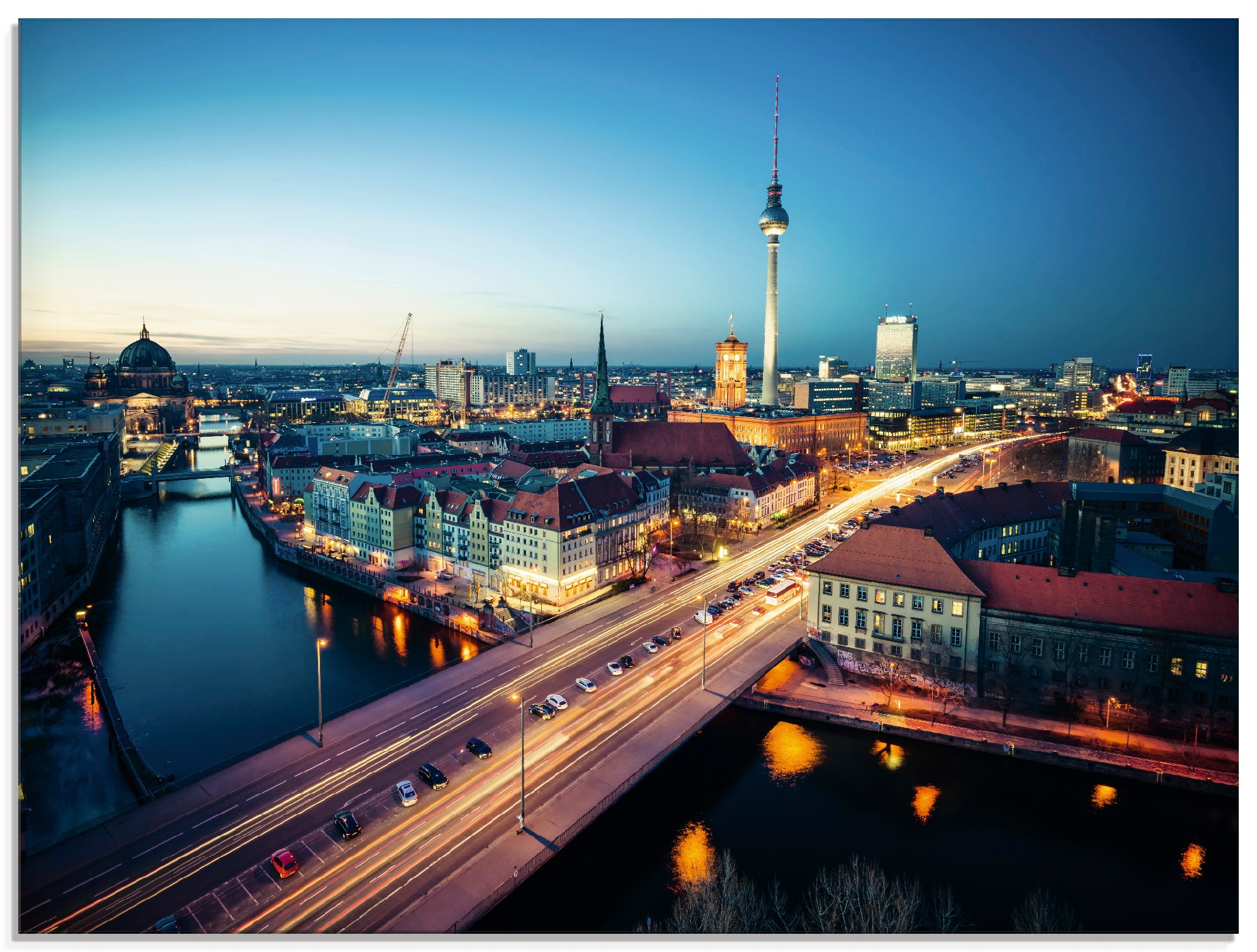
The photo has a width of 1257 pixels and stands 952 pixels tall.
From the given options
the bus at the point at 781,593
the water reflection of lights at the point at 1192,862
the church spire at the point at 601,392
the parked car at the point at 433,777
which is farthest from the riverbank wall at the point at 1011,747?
the church spire at the point at 601,392

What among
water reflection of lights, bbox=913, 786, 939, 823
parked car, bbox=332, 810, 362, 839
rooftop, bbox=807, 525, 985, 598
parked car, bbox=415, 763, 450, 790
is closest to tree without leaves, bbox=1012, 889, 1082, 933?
water reflection of lights, bbox=913, 786, 939, 823

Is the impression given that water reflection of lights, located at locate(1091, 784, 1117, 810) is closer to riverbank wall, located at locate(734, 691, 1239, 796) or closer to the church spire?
riverbank wall, located at locate(734, 691, 1239, 796)

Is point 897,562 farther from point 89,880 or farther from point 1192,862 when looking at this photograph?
point 89,880

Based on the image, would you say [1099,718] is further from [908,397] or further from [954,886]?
[908,397]

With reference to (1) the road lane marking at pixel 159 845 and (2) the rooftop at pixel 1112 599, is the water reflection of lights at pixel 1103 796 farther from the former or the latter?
(1) the road lane marking at pixel 159 845

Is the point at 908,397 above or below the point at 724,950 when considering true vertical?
above
